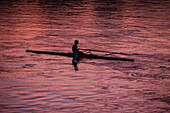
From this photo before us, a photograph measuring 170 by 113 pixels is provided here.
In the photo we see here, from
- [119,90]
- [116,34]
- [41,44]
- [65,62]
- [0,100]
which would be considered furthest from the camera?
[116,34]

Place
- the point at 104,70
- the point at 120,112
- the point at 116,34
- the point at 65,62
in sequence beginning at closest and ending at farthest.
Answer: the point at 120,112 < the point at 104,70 < the point at 65,62 < the point at 116,34

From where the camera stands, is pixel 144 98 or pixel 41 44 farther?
pixel 41 44

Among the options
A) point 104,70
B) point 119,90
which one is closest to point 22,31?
point 104,70

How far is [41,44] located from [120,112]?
1717 centimetres

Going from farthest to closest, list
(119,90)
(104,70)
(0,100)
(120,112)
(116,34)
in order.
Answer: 1. (116,34)
2. (104,70)
3. (119,90)
4. (0,100)
5. (120,112)

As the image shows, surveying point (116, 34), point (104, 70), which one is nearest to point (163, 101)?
point (104, 70)

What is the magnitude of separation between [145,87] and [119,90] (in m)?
1.74

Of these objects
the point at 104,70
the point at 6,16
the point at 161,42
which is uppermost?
the point at 6,16

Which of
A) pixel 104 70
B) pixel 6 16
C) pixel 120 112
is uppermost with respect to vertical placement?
pixel 6 16

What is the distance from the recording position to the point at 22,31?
38406 mm

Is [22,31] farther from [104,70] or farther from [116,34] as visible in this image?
[104,70]

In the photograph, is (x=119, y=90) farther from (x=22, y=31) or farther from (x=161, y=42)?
(x=22, y=31)

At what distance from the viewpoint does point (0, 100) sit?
16594mm

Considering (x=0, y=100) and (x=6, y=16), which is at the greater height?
(x=6, y=16)
